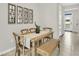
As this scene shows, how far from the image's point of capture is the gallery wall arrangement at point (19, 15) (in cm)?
182

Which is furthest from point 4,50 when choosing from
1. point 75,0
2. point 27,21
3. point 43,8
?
point 75,0

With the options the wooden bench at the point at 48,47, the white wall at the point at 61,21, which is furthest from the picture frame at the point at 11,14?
the white wall at the point at 61,21

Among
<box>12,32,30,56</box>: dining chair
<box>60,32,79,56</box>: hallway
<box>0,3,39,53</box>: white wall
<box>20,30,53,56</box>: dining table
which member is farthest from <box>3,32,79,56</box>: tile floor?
<box>0,3,39,53</box>: white wall

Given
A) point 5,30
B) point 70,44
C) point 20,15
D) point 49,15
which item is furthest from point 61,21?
point 5,30

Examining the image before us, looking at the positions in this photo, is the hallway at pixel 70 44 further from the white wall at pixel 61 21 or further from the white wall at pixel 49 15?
the white wall at pixel 49 15

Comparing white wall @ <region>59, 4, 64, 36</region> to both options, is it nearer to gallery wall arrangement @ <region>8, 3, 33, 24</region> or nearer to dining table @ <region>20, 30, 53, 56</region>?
dining table @ <region>20, 30, 53, 56</region>

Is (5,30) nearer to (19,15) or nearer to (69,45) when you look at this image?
(19,15)

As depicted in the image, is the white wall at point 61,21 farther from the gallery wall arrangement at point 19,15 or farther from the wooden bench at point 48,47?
the gallery wall arrangement at point 19,15

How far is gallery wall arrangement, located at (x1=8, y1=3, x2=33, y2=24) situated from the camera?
1.82m

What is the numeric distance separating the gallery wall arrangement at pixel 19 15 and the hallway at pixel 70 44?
2.31 ft

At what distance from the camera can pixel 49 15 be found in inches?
74.8

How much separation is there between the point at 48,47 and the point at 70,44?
411mm

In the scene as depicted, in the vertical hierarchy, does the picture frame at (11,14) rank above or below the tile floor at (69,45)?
above

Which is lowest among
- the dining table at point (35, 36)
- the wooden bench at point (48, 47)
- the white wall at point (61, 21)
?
the wooden bench at point (48, 47)
